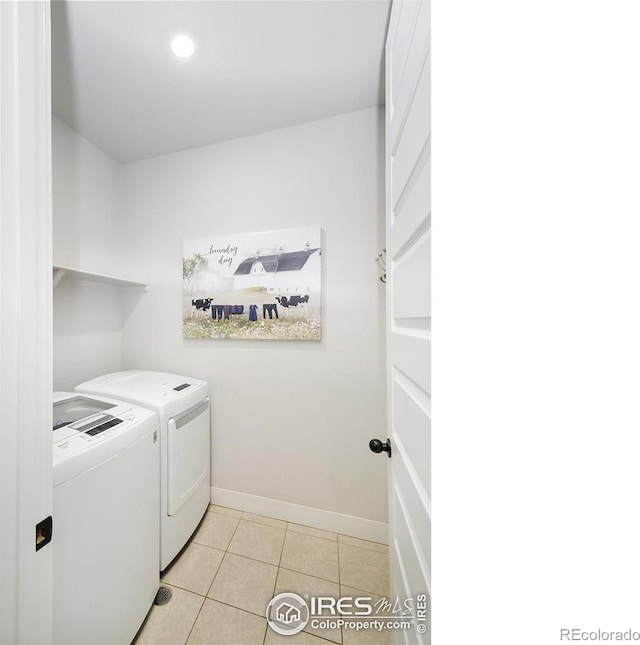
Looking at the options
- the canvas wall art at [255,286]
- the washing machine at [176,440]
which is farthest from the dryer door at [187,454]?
the canvas wall art at [255,286]

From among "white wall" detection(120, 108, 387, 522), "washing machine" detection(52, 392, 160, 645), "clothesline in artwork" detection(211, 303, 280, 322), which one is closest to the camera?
"washing machine" detection(52, 392, 160, 645)

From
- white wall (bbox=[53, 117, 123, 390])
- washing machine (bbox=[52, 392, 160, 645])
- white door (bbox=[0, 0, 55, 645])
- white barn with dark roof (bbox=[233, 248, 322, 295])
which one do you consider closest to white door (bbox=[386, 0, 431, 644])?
white barn with dark roof (bbox=[233, 248, 322, 295])

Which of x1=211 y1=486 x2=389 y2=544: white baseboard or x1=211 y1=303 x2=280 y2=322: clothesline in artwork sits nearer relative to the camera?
x1=211 y1=486 x2=389 y2=544: white baseboard

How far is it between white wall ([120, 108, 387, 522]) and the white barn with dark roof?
3.6 inches

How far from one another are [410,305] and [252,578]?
1.59 m

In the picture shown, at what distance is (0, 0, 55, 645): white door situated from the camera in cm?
47

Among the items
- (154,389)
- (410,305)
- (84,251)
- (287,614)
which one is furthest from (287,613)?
(84,251)

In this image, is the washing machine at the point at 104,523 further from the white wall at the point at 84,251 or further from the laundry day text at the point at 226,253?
the laundry day text at the point at 226,253

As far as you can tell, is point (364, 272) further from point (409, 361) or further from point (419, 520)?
point (419, 520)

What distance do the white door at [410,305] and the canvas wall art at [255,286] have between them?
0.68 m

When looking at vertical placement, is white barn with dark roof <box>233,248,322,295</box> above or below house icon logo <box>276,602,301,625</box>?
above

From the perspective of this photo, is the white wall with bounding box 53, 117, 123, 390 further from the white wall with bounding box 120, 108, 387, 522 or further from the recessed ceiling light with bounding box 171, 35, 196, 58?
the recessed ceiling light with bounding box 171, 35, 196, 58
